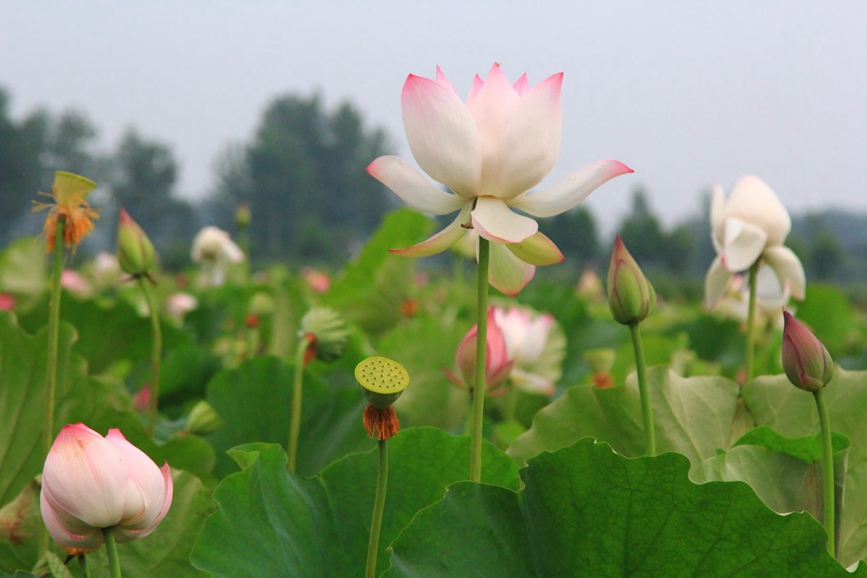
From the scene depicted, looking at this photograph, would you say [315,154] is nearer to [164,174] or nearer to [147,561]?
[164,174]

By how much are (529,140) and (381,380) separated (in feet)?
0.62

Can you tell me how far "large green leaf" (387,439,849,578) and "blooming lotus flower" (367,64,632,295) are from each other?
0.16m

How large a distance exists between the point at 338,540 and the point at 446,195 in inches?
10.5

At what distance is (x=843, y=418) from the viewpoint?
2.16 ft

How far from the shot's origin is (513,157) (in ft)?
1.77

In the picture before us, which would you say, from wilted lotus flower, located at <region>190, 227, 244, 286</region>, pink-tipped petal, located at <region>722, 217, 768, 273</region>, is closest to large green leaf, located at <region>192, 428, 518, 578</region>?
pink-tipped petal, located at <region>722, 217, 768, 273</region>

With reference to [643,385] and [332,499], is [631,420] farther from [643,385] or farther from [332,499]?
[332,499]

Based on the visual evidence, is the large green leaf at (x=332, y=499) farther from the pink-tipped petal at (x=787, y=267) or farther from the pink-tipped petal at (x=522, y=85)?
the pink-tipped petal at (x=787, y=267)

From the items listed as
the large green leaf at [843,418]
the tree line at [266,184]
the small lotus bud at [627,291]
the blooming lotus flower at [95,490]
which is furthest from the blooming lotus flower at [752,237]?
the tree line at [266,184]

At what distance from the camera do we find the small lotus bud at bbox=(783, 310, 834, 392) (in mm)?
521

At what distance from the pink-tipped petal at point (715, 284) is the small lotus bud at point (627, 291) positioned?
0.37m

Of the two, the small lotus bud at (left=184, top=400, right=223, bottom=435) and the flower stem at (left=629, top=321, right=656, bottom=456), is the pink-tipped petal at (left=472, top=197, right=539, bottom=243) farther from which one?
the small lotus bud at (left=184, top=400, right=223, bottom=435)

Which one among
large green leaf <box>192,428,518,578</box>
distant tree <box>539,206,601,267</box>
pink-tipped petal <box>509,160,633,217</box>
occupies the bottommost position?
distant tree <box>539,206,601,267</box>

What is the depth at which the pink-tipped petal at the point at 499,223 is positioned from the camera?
0.51 metres
